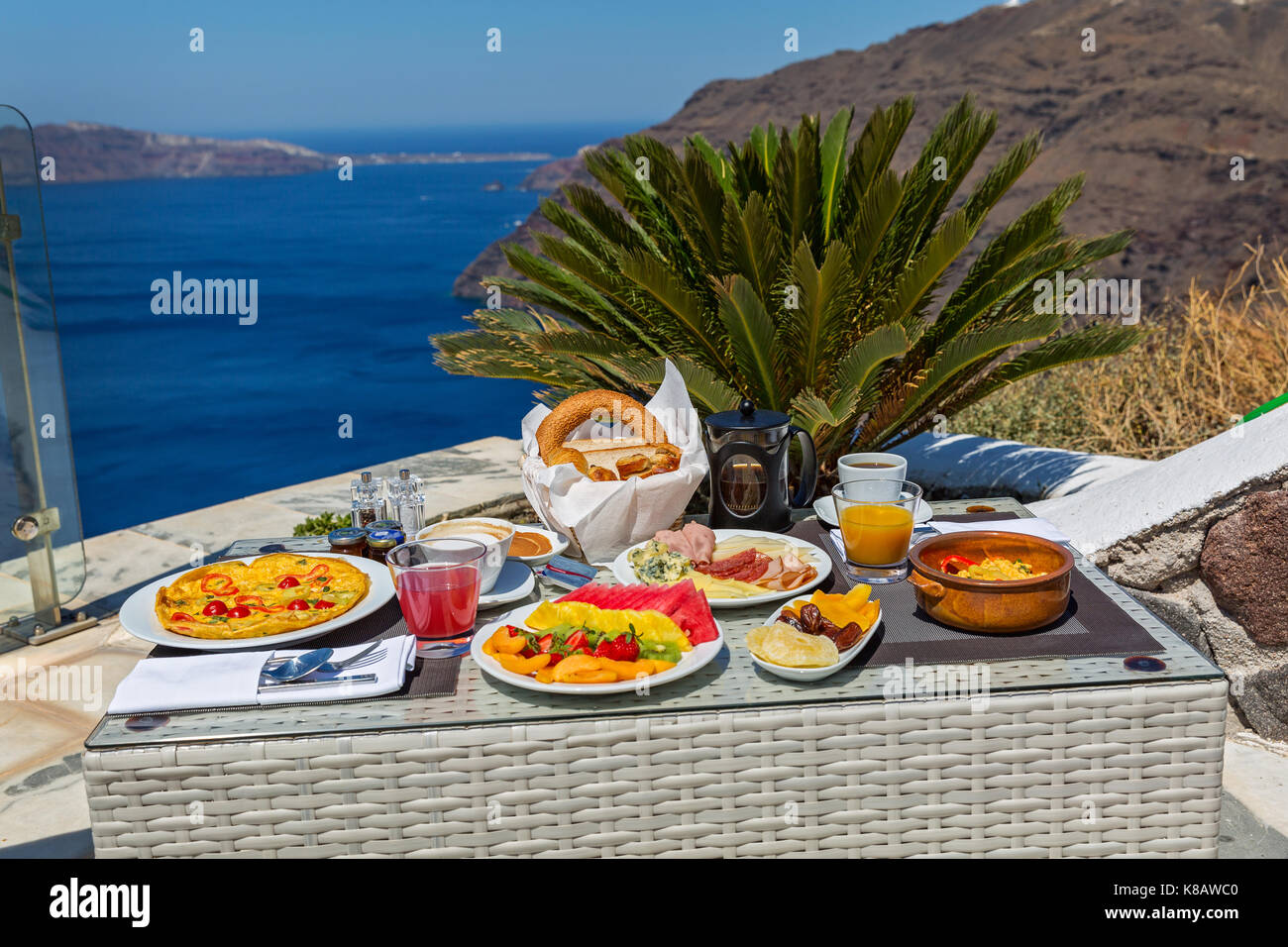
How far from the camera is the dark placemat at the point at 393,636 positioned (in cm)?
168

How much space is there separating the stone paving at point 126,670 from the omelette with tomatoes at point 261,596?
0.91m

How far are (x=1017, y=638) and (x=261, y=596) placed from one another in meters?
1.43

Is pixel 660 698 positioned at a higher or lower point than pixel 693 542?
lower

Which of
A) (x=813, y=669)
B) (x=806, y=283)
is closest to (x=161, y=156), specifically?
(x=806, y=283)

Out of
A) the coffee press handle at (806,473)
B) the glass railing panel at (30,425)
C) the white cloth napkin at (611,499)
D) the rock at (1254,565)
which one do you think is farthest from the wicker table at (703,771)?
the glass railing panel at (30,425)

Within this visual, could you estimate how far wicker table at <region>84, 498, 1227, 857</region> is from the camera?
1.58m

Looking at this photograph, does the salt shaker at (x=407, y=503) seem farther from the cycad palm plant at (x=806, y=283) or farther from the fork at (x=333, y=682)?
the cycad palm plant at (x=806, y=283)

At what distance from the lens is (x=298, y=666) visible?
5.61ft

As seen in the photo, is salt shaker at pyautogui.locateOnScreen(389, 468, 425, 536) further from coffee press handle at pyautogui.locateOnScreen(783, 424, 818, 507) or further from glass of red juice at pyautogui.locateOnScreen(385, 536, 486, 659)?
coffee press handle at pyautogui.locateOnScreen(783, 424, 818, 507)

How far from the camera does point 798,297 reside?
3.52 m

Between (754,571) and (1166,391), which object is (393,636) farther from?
(1166,391)

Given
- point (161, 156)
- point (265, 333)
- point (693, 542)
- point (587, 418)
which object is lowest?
point (265, 333)
